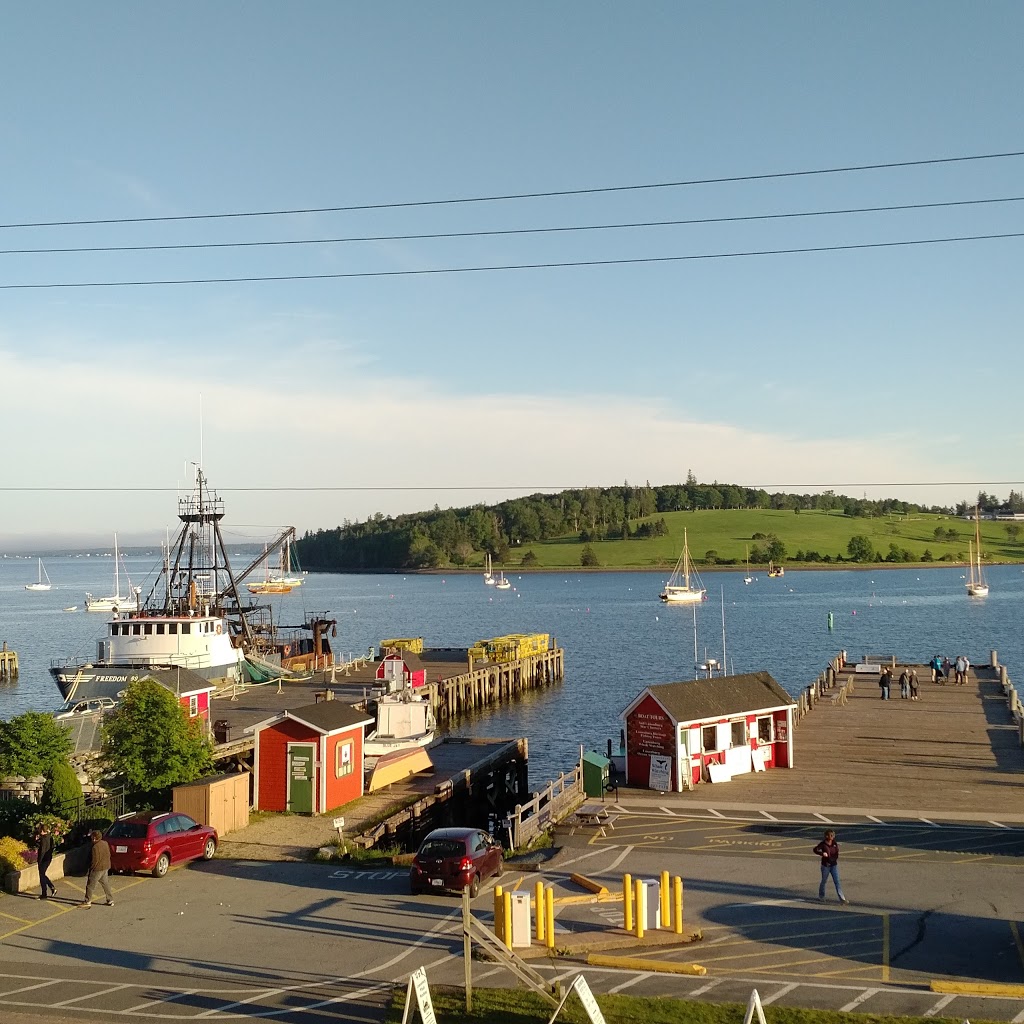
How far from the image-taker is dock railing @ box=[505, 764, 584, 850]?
26.1 meters

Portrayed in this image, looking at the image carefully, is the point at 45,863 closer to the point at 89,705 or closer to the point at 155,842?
the point at 155,842

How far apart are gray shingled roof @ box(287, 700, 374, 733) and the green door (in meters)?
0.65

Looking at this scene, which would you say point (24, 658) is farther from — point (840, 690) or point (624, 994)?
point (624, 994)

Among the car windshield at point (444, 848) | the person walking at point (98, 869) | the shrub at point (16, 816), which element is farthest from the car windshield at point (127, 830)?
the car windshield at point (444, 848)

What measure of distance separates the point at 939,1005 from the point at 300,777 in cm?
1870

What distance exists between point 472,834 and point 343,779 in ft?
33.0

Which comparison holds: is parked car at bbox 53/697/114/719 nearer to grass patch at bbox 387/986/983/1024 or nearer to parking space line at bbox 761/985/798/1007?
grass patch at bbox 387/986/983/1024

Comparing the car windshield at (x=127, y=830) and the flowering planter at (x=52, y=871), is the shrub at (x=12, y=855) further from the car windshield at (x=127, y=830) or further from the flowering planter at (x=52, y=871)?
the car windshield at (x=127, y=830)

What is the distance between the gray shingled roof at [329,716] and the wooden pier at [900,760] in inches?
382

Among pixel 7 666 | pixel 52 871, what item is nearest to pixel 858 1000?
pixel 52 871

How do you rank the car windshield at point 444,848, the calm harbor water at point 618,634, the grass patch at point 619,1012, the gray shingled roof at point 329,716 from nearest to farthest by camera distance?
the grass patch at point 619,1012 → the car windshield at point 444,848 → the gray shingled roof at point 329,716 → the calm harbor water at point 618,634

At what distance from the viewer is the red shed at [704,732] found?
105ft

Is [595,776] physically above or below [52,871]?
above

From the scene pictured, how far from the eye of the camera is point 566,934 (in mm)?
18891
